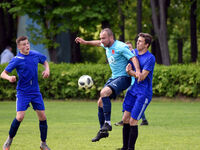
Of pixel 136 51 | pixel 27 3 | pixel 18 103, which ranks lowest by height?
pixel 18 103

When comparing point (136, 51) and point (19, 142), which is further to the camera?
point (19, 142)

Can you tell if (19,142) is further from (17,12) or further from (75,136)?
(17,12)

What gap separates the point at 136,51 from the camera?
8336 millimetres

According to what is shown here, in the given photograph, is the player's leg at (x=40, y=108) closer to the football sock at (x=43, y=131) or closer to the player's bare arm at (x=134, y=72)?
the football sock at (x=43, y=131)

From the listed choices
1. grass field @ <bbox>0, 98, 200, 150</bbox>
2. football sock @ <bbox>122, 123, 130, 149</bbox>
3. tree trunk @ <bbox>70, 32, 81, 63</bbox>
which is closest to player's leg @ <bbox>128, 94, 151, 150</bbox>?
football sock @ <bbox>122, 123, 130, 149</bbox>

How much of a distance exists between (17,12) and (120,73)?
57.2ft

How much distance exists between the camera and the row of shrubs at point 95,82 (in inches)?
776

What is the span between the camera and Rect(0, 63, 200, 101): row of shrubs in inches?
776

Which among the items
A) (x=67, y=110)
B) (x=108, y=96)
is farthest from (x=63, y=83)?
(x=108, y=96)

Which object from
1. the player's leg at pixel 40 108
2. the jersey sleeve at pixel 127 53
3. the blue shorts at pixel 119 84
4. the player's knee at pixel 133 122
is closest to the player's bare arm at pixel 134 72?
the jersey sleeve at pixel 127 53

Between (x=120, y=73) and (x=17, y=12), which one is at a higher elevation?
(x=17, y=12)

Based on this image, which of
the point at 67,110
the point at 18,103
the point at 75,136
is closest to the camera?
the point at 18,103

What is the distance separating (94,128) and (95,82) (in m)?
8.40

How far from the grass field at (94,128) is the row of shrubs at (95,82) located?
2.46ft
